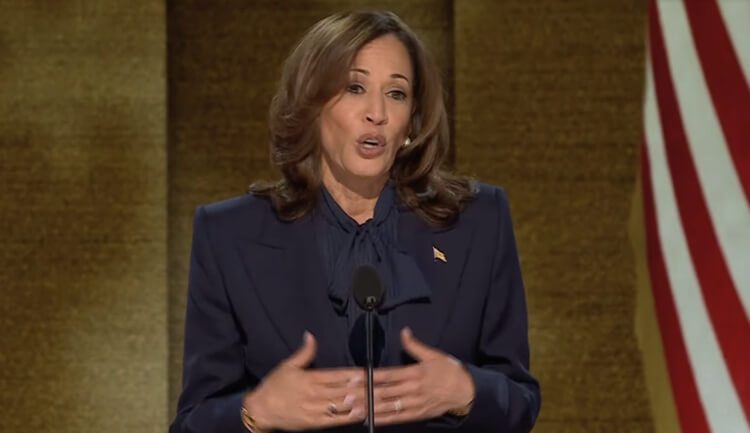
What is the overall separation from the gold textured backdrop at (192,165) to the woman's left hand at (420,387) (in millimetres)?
1420

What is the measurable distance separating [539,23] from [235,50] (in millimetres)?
733

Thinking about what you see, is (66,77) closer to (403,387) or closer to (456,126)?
(456,126)

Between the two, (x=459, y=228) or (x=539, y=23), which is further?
(x=539, y=23)

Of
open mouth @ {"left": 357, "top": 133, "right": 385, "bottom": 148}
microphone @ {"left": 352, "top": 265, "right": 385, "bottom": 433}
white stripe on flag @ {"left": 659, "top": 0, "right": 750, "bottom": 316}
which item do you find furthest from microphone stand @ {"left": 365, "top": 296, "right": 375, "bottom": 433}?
white stripe on flag @ {"left": 659, "top": 0, "right": 750, "bottom": 316}

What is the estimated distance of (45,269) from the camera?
2.82m

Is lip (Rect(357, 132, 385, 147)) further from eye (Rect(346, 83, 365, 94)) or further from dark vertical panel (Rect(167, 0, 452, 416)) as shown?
dark vertical panel (Rect(167, 0, 452, 416))

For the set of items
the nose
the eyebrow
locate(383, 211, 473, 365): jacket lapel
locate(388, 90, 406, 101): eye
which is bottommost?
locate(383, 211, 473, 365): jacket lapel

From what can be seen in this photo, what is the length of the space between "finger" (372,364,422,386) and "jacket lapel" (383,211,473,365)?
140mm

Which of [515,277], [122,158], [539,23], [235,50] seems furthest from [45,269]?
[515,277]

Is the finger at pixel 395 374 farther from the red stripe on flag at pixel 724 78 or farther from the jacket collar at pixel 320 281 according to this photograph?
the red stripe on flag at pixel 724 78

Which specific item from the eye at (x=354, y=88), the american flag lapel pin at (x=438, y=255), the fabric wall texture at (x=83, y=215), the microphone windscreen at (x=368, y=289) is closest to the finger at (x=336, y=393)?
the microphone windscreen at (x=368, y=289)

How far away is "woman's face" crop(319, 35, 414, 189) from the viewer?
1574mm

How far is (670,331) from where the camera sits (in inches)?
103

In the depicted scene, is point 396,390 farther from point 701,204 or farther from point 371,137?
point 701,204
